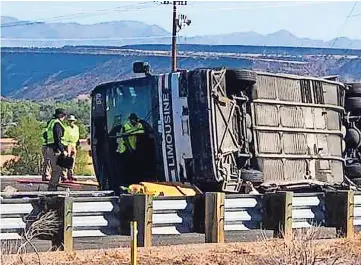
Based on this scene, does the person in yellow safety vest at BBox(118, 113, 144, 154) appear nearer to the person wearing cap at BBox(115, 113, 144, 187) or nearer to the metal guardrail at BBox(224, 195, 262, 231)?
the person wearing cap at BBox(115, 113, 144, 187)

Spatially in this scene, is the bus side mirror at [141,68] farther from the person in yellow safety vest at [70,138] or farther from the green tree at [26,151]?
the green tree at [26,151]

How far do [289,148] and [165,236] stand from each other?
17.2 ft

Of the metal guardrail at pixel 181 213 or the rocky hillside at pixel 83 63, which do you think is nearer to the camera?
the metal guardrail at pixel 181 213

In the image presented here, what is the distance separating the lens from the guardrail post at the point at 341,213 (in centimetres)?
1422

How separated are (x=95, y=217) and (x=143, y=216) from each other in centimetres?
55

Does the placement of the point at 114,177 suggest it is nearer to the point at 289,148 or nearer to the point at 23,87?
the point at 289,148

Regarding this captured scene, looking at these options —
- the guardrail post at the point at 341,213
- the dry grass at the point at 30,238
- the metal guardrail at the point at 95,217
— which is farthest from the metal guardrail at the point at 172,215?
the guardrail post at the point at 341,213

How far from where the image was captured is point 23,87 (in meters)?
126

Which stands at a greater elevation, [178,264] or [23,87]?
[23,87]

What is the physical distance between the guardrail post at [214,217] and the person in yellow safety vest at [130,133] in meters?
4.00

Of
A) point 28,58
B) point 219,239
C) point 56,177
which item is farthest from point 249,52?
point 219,239

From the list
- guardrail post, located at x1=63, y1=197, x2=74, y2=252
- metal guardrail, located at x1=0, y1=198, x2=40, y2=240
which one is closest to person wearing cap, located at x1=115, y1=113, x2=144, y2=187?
guardrail post, located at x1=63, y1=197, x2=74, y2=252

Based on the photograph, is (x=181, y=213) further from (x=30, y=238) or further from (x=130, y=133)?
(x=130, y=133)

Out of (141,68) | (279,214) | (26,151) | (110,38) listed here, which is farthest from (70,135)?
(110,38)
